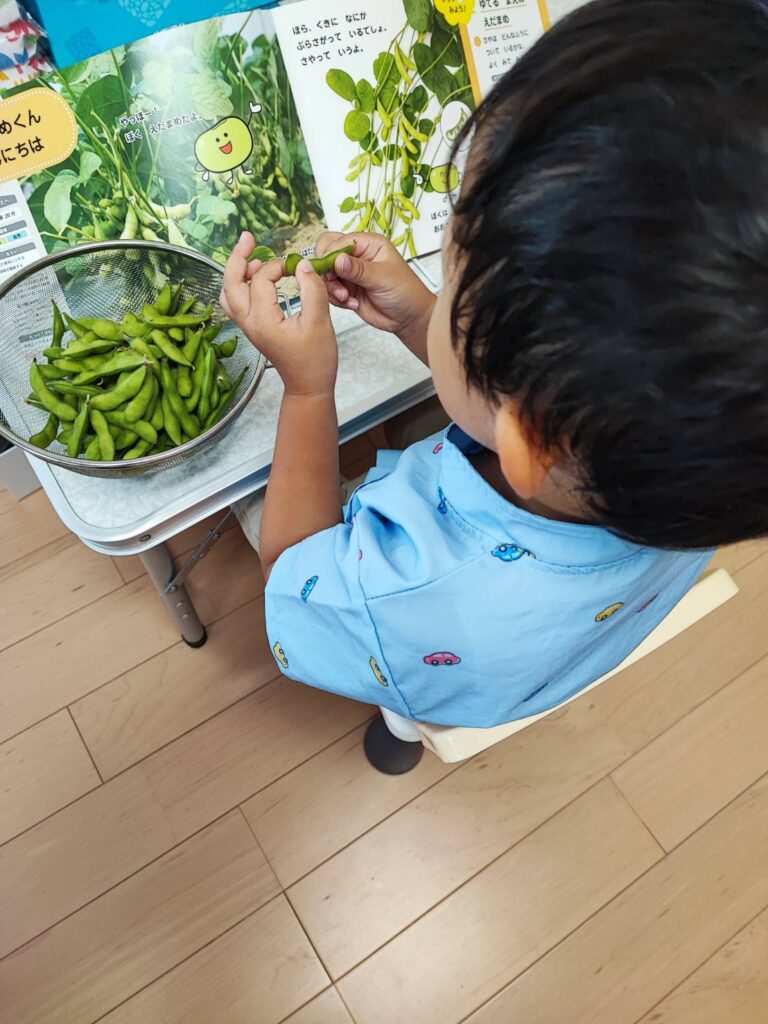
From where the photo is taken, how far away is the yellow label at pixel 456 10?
787mm

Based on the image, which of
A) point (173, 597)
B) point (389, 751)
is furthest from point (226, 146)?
point (389, 751)

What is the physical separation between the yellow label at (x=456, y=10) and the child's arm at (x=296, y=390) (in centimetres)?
41

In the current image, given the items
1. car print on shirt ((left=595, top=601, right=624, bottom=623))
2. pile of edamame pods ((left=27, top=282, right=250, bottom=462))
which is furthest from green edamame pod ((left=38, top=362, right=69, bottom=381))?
car print on shirt ((left=595, top=601, right=624, bottom=623))

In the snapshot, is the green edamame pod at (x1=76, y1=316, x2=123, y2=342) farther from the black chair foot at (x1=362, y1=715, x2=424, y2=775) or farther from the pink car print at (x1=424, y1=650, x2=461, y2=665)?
the black chair foot at (x1=362, y1=715, x2=424, y2=775)

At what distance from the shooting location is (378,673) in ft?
1.81

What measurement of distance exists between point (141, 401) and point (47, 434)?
→ 96mm

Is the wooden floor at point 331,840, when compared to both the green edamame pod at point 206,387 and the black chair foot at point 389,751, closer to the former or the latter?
the black chair foot at point 389,751

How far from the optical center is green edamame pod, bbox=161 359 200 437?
0.65 meters

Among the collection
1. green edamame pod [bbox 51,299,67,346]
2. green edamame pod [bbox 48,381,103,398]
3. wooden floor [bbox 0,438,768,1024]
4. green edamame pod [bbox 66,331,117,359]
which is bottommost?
wooden floor [bbox 0,438,768,1024]

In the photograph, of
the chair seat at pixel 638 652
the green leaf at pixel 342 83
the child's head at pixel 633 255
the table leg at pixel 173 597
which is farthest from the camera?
the table leg at pixel 173 597

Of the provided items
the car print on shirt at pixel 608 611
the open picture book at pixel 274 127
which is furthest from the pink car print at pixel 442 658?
the open picture book at pixel 274 127

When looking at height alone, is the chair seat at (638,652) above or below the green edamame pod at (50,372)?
below

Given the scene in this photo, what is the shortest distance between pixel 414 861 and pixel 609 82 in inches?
42.9

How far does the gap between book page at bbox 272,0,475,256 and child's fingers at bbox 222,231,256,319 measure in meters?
0.20
